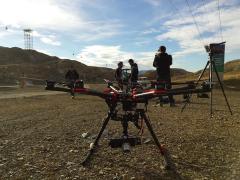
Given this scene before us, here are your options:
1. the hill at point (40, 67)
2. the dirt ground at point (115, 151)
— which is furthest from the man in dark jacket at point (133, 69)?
the hill at point (40, 67)

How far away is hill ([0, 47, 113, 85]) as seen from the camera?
87.4 m

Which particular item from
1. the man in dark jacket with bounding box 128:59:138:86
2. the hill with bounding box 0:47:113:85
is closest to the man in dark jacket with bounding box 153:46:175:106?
the man in dark jacket with bounding box 128:59:138:86

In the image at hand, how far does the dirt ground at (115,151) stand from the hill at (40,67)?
55.2 metres

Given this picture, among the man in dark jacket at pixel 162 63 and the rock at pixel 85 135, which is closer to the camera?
the rock at pixel 85 135

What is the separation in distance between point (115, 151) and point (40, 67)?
91.3 metres

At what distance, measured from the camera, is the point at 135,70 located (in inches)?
792

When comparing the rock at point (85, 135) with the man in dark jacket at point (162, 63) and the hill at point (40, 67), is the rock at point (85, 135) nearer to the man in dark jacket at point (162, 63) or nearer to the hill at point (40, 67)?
the man in dark jacket at point (162, 63)

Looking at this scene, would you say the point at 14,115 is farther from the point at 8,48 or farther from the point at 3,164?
the point at 8,48

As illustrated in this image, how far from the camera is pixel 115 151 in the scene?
30.6 ft

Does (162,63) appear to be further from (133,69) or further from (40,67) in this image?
(40,67)

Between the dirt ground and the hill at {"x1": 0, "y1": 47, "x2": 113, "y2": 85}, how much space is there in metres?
55.2

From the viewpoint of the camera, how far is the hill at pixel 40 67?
8744 cm

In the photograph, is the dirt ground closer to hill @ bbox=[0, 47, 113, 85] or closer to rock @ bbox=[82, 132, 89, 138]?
rock @ bbox=[82, 132, 89, 138]

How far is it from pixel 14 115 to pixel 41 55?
448 ft
